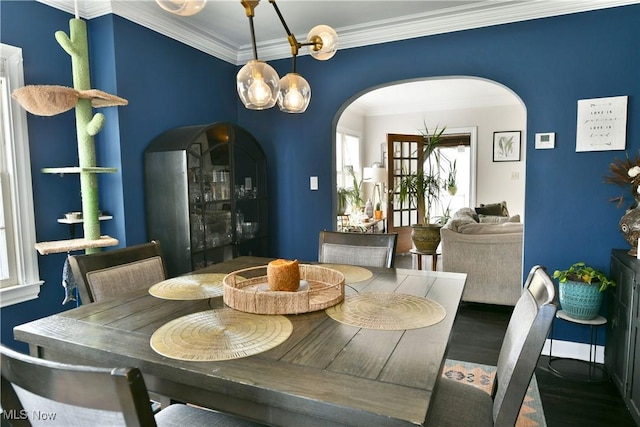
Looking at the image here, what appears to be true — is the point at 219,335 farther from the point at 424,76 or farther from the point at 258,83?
the point at 424,76

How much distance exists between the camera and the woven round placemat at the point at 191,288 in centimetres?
160

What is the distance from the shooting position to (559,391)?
2326mm

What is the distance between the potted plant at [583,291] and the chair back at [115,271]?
→ 246 centimetres

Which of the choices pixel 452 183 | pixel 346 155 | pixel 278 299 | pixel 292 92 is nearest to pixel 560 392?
pixel 278 299

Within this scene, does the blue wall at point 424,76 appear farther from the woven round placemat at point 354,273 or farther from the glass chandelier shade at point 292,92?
the woven round placemat at point 354,273

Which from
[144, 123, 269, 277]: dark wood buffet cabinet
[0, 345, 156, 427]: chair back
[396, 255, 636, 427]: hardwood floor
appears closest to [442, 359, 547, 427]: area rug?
[396, 255, 636, 427]: hardwood floor

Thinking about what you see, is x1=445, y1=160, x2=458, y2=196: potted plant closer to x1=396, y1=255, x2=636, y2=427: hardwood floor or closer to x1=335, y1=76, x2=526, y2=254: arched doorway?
x1=335, y1=76, x2=526, y2=254: arched doorway

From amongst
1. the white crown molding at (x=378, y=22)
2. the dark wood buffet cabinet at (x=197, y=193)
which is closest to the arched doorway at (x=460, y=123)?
the white crown molding at (x=378, y=22)

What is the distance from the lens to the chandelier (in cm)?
131

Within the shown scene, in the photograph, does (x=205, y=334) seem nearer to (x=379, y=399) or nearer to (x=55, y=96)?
(x=379, y=399)

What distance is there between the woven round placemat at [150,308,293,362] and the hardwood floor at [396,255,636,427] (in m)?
0.84

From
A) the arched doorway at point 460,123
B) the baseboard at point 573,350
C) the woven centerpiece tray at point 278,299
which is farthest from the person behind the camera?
the arched doorway at point 460,123

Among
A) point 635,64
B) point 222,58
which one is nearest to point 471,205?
point 635,64

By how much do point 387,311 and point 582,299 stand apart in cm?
179
